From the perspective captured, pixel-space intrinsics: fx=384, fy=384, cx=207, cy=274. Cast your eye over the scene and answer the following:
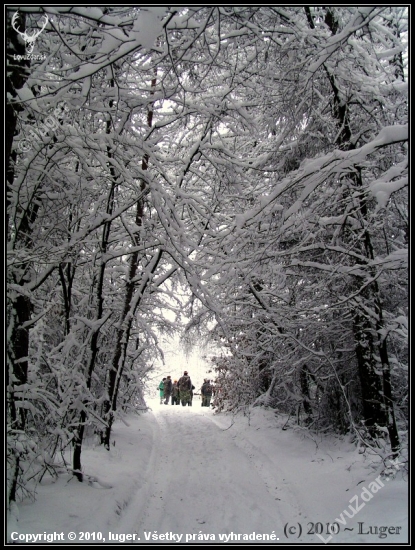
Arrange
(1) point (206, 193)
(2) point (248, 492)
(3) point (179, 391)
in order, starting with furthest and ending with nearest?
(3) point (179, 391) → (1) point (206, 193) → (2) point (248, 492)

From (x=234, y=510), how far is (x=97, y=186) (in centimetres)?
476

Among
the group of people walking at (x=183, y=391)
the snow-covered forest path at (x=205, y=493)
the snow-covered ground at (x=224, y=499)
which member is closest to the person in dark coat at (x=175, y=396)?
the group of people walking at (x=183, y=391)

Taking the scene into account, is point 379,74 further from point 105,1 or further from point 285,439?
point 285,439

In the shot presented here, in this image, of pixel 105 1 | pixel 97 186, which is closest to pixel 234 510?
pixel 97 186

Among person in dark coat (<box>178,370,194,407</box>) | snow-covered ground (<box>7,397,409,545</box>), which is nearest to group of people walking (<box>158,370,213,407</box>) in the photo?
person in dark coat (<box>178,370,194,407</box>)

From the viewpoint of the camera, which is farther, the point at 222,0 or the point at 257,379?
the point at 257,379

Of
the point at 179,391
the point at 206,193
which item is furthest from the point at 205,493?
the point at 179,391

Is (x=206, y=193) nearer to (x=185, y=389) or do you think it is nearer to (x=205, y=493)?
(x=205, y=493)

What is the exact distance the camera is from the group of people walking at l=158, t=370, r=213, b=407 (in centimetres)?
1825

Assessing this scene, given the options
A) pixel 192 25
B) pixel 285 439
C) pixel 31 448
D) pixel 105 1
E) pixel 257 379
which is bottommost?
pixel 285 439

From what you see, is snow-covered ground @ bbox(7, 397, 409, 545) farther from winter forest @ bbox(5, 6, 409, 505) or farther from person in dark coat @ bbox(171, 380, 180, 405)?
person in dark coat @ bbox(171, 380, 180, 405)

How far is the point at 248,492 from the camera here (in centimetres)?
558

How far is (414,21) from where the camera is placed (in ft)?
13.0

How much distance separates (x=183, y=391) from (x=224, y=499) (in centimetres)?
1350
